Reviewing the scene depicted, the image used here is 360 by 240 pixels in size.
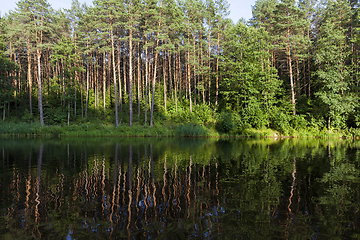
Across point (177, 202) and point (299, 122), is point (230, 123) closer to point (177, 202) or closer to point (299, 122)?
point (299, 122)

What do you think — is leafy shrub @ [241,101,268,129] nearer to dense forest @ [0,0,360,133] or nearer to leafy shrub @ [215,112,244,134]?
dense forest @ [0,0,360,133]

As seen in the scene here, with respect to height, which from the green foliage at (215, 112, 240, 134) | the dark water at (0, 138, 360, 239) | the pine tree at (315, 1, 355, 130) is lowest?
the dark water at (0, 138, 360, 239)

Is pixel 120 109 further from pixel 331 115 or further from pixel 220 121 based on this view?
pixel 331 115

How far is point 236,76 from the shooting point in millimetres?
37531

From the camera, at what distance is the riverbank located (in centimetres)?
3150

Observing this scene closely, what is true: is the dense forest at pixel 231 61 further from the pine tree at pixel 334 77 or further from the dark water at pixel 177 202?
the dark water at pixel 177 202

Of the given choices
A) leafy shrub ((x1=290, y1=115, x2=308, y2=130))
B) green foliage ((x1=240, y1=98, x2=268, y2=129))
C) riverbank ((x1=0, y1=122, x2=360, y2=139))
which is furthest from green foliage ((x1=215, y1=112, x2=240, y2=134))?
leafy shrub ((x1=290, y1=115, x2=308, y2=130))

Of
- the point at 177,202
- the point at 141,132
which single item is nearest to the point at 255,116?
the point at 141,132

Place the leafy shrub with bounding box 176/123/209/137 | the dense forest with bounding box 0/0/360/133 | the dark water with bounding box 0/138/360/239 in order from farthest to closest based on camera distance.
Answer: the dense forest with bounding box 0/0/360/133 < the leafy shrub with bounding box 176/123/209/137 < the dark water with bounding box 0/138/360/239

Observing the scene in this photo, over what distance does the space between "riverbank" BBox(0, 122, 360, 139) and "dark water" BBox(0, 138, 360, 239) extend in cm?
2130

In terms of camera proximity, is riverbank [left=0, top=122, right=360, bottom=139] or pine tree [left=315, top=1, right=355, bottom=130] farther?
pine tree [left=315, top=1, right=355, bottom=130]

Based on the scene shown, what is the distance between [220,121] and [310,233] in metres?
31.1

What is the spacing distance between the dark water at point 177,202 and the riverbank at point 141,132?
69.9ft

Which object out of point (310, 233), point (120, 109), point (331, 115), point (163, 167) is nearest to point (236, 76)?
point (331, 115)
